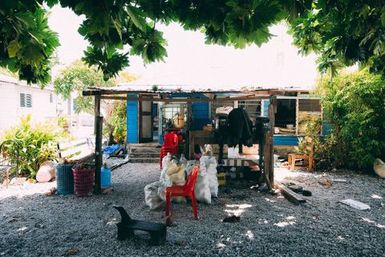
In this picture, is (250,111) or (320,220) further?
(250,111)

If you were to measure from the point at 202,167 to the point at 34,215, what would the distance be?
3495 mm

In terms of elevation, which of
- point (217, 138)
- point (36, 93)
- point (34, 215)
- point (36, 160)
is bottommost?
point (34, 215)

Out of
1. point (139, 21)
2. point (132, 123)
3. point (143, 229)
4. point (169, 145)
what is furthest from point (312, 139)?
point (139, 21)

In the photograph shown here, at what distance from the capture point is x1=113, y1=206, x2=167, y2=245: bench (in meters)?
4.32

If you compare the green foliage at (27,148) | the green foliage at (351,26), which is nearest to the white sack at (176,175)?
the green foliage at (351,26)

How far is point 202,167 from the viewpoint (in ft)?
21.7

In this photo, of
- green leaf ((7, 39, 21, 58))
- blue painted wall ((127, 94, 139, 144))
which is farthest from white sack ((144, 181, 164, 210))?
blue painted wall ((127, 94, 139, 144))

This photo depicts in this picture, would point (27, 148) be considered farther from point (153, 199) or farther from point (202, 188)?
point (202, 188)

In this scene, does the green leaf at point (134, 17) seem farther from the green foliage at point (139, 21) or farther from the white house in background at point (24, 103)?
the white house in background at point (24, 103)

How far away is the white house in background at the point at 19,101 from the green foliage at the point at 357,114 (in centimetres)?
1462

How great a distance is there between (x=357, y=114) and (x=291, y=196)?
481 centimetres

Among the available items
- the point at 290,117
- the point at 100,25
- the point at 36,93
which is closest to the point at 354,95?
the point at 290,117

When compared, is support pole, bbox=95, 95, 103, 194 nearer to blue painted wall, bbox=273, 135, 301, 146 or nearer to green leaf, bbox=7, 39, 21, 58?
green leaf, bbox=7, 39, 21, 58

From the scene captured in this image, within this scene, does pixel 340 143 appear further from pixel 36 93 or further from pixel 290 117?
pixel 36 93
